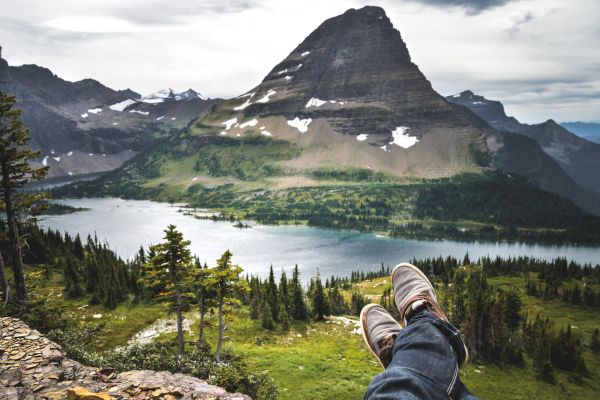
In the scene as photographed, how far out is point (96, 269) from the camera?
54.9 meters

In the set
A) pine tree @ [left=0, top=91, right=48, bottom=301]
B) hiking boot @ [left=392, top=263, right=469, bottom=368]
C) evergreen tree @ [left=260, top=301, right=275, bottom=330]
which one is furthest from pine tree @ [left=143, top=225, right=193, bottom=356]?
hiking boot @ [left=392, top=263, right=469, bottom=368]

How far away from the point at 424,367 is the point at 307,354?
3858cm

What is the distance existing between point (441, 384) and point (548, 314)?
116 meters

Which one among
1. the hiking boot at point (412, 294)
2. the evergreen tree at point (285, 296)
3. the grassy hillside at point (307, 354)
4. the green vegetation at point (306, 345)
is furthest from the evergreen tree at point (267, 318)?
the hiking boot at point (412, 294)

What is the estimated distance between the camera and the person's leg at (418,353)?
5188mm

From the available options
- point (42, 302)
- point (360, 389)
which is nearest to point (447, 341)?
point (42, 302)

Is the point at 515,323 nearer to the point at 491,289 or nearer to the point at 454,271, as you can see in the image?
the point at 491,289

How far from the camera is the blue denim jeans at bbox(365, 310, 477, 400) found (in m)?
5.16

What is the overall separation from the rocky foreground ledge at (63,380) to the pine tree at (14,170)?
13.0m

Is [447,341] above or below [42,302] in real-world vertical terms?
above

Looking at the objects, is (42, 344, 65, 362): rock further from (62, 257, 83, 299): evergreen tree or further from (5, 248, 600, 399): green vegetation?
(62, 257, 83, 299): evergreen tree

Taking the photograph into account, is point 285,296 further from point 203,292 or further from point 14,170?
point 14,170

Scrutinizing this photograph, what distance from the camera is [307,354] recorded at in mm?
41250

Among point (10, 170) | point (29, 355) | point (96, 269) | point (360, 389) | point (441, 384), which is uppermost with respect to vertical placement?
point (10, 170)
